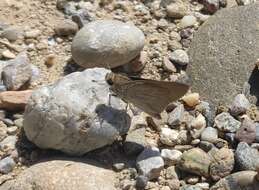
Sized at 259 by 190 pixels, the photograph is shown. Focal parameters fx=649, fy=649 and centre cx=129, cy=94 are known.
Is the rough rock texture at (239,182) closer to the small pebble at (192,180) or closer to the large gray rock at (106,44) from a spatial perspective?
the small pebble at (192,180)

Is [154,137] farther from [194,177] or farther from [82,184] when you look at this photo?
[82,184]

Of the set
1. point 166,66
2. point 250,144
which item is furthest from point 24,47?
point 250,144

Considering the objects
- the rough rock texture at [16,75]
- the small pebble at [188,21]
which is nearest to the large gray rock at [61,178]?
the rough rock texture at [16,75]

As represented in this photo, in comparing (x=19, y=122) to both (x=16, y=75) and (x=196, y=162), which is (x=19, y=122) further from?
(x=196, y=162)

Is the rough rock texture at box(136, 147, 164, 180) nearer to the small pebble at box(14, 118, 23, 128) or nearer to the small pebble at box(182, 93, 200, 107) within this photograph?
the small pebble at box(182, 93, 200, 107)

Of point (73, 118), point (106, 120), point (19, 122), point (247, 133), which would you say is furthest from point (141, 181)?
point (19, 122)
